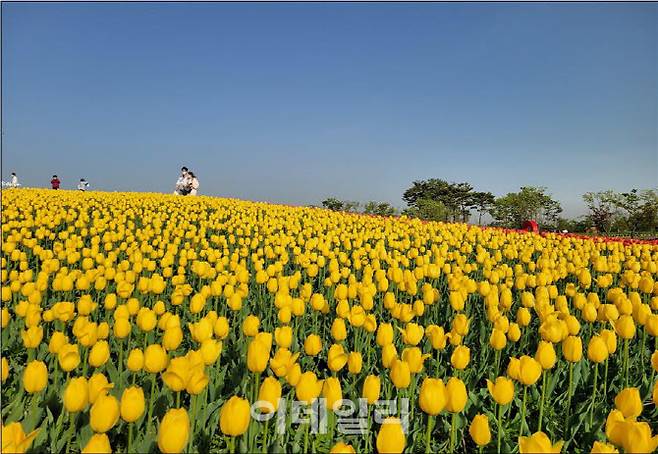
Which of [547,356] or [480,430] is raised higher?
[547,356]

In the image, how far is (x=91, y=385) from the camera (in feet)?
6.06

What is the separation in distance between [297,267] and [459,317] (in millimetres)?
4644

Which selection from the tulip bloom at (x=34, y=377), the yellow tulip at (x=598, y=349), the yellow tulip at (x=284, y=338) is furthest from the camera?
the yellow tulip at (x=598, y=349)

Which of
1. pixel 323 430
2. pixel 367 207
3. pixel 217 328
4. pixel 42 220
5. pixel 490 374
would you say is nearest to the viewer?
pixel 323 430

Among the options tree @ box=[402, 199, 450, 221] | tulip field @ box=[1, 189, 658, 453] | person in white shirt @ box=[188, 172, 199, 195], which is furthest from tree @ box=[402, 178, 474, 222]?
tulip field @ box=[1, 189, 658, 453]

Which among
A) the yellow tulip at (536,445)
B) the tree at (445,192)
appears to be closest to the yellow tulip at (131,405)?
the yellow tulip at (536,445)

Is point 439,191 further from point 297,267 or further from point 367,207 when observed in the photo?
point 297,267

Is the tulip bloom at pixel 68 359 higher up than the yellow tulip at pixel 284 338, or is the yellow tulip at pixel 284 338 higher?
the yellow tulip at pixel 284 338

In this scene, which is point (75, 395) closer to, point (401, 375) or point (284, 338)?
point (284, 338)

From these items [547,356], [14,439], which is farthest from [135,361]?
[547,356]

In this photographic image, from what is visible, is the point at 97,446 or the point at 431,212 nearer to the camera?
the point at 97,446

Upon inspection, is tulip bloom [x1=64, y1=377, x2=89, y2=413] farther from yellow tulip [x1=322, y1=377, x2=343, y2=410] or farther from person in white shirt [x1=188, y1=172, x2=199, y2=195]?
person in white shirt [x1=188, y1=172, x2=199, y2=195]

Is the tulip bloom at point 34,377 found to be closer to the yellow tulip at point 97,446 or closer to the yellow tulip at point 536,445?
the yellow tulip at point 97,446

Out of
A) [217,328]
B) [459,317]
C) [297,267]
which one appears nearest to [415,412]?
[459,317]
